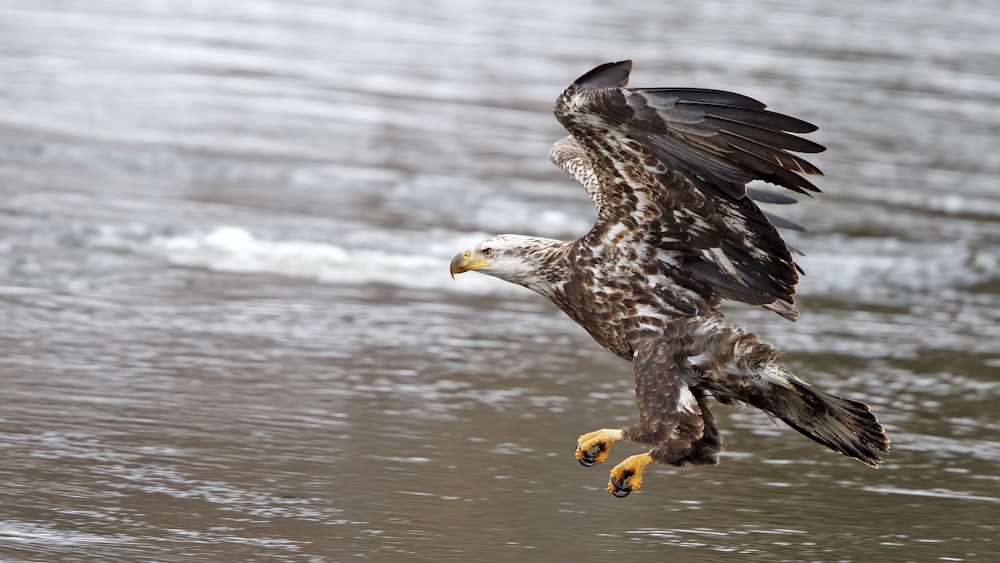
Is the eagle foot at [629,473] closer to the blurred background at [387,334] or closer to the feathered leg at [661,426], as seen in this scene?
the feathered leg at [661,426]

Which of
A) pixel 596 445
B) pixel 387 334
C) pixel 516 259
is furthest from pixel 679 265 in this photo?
pixel 387 334

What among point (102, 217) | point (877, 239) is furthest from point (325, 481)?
point (877, 239)

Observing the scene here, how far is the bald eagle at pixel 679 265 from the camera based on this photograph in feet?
17.3

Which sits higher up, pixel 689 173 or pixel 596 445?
pixel 689 173

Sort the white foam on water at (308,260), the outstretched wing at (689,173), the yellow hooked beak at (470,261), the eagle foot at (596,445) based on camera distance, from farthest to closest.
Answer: the white foam on water at (308,260), the yellow hooked beak at (470,261), the eagle foot at (596,445), the outstretched wing at (689,173)

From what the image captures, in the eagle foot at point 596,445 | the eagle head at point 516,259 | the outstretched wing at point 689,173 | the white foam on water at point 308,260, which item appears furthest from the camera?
the white foam on water at point 308,260

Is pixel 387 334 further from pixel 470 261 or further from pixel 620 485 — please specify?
pixel 620 485

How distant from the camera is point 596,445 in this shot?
5.59 meters

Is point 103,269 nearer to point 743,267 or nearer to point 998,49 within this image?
point 743,267

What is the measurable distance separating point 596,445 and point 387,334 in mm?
2586

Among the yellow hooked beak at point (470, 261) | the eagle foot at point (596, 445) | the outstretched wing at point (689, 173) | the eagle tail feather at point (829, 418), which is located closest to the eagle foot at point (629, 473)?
the eagle foot at point (596, 445)

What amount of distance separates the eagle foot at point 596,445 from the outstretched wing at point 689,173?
0.66m

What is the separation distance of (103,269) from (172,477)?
332 centimetres

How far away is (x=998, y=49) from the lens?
25.5m
